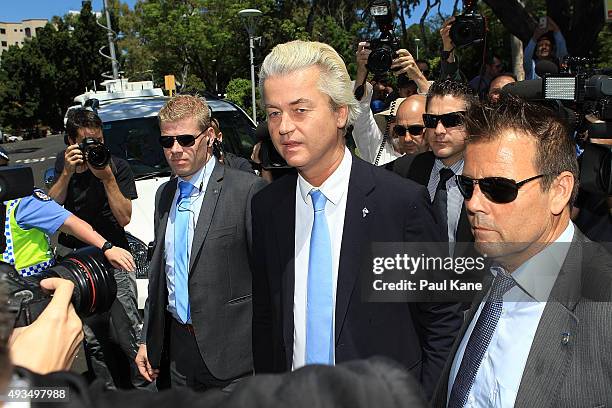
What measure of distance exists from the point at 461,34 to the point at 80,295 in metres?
3.54

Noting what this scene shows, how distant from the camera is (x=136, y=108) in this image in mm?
6586

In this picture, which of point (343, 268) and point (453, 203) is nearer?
point (343, 268)

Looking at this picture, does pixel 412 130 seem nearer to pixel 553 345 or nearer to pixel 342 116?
pixel 342 116

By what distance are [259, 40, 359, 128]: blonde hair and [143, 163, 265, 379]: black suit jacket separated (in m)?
0.84

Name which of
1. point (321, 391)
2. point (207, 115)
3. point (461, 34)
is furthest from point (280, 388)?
point (461, 34)

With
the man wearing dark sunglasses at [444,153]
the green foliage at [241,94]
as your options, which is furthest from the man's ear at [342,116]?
the green foliage at [241,94]

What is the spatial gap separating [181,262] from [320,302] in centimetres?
104

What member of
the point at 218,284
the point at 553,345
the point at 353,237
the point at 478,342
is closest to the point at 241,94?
the point at 218,284

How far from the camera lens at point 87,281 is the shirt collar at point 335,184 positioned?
2.87ft

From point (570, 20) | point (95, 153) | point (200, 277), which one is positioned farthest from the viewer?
point (570, 20)

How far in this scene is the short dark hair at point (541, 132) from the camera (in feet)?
5.75

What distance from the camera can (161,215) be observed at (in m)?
3.11

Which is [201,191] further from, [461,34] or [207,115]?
[461,34]

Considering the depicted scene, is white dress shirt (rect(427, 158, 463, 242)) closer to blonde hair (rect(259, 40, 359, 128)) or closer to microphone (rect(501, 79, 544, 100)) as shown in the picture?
microphone (rect(501, 79, 544, 100))
